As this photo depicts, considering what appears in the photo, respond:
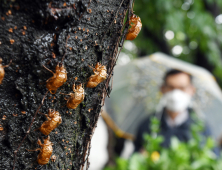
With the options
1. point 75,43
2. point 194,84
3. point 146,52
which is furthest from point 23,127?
point 146,52

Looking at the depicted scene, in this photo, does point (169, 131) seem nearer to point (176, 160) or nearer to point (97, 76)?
point (176, 160)

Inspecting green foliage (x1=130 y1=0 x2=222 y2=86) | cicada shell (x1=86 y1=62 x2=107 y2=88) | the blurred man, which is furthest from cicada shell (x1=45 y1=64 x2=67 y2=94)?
the blurred man

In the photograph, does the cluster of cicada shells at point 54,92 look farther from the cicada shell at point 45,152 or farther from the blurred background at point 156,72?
the blurred background at point 156,72

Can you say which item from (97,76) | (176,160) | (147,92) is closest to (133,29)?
(97,76)

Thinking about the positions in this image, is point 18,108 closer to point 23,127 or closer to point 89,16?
point 23,127

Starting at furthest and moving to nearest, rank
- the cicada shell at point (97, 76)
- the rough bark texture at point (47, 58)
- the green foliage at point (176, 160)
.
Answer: the green foliage at point (176, 160)
the cicada shell at point (97, 76)
the rough bark texture at point (47, 58)

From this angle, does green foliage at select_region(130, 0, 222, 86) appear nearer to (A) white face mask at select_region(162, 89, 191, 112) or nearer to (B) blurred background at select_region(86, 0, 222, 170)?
(B) blurred background at select_region(86, 0, 222, 170)

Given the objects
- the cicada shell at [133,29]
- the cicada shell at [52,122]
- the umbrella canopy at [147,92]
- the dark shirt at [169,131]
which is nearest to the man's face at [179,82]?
the umbrella canopy at [147,92]
